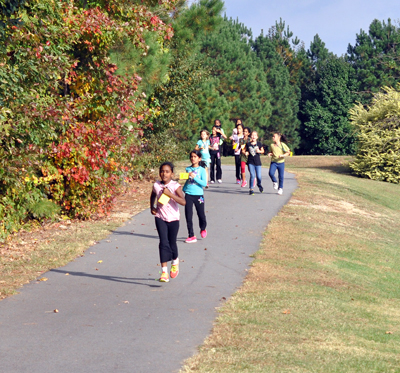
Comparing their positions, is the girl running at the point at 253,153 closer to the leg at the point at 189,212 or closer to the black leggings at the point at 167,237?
the leg at the point at 189,212

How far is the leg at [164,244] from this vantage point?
8398mm

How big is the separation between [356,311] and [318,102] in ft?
184

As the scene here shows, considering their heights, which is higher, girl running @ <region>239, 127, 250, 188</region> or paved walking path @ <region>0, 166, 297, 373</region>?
girl running @ <region>239, 127, 250, 188</region>

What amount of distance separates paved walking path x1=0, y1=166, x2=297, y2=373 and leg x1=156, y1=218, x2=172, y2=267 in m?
0.38

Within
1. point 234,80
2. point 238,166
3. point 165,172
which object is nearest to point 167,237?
point 165,172

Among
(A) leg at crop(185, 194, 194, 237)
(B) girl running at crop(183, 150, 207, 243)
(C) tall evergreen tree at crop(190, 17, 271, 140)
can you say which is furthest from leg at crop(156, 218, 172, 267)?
(C) tall evergreen tree at crop(190, 17, 271, 140)

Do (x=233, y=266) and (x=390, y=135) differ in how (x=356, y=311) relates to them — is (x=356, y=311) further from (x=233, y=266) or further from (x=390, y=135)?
(x=390, y=135)

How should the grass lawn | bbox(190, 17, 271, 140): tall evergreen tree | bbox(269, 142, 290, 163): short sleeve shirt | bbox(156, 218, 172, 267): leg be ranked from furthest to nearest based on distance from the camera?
bbox(190, 17, 271, 140): tall evergreen tree
bbox(269, 142, 290, 163): short sleeve shirt
bbox(156, 218, 172, 267): leg
the grass lawn

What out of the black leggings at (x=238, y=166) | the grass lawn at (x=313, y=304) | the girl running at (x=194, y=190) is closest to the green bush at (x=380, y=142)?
the black leggings at (x=238, y=166)

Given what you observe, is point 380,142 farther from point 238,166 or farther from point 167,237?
point 167,237

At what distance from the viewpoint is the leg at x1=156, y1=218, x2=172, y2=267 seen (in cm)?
840

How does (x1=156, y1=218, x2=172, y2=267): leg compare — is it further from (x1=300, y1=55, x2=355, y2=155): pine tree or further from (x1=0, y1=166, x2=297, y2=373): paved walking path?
(x1=300, y1=55, x2=355, y2=155): pine tree

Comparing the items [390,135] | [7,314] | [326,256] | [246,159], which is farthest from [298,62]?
[7,314]

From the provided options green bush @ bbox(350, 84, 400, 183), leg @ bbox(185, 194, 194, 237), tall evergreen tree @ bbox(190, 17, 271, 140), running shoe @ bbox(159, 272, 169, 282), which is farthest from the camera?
tall evergreen tree @ bbox(190, 17, 271, 140)
